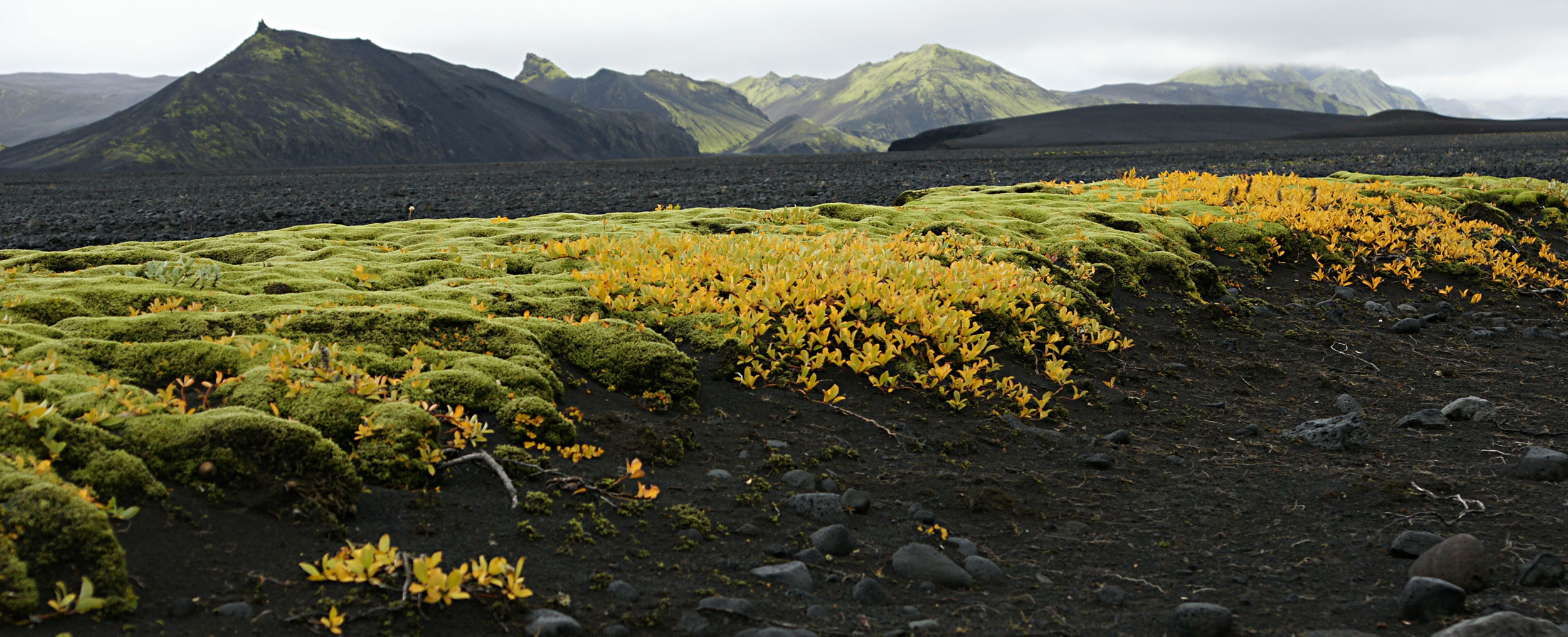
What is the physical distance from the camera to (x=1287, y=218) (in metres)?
13.8

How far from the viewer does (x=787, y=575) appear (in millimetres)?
4496

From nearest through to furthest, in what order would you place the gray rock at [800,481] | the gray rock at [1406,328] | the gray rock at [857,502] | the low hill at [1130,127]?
1. the gray rock at [857,502]
2. the gray rock at [800,481]
3. the gray rock at [1406,328]
4. the low hill at [1130,127]

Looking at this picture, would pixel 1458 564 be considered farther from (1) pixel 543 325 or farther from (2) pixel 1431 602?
(1) pixel 543 325

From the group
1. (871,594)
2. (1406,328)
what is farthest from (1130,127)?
(871,594)

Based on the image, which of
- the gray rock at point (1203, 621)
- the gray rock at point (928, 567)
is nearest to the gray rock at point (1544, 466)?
the gray rock at point (1203, 621)

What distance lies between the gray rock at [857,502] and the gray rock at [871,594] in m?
0.88

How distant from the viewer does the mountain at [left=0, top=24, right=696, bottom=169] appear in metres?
127

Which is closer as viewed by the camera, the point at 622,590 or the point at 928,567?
the point at 622,590

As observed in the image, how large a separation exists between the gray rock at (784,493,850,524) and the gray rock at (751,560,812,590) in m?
0.64

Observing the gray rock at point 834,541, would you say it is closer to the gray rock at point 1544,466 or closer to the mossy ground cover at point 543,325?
the mossy ground cover at point 543,325

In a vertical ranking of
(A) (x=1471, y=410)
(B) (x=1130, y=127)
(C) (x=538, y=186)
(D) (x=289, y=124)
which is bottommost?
(A) (x=1471, y=410)

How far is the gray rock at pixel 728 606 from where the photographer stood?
13.4ft

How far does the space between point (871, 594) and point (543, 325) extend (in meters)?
4.30

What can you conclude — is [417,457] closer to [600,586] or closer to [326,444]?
[326,444]
